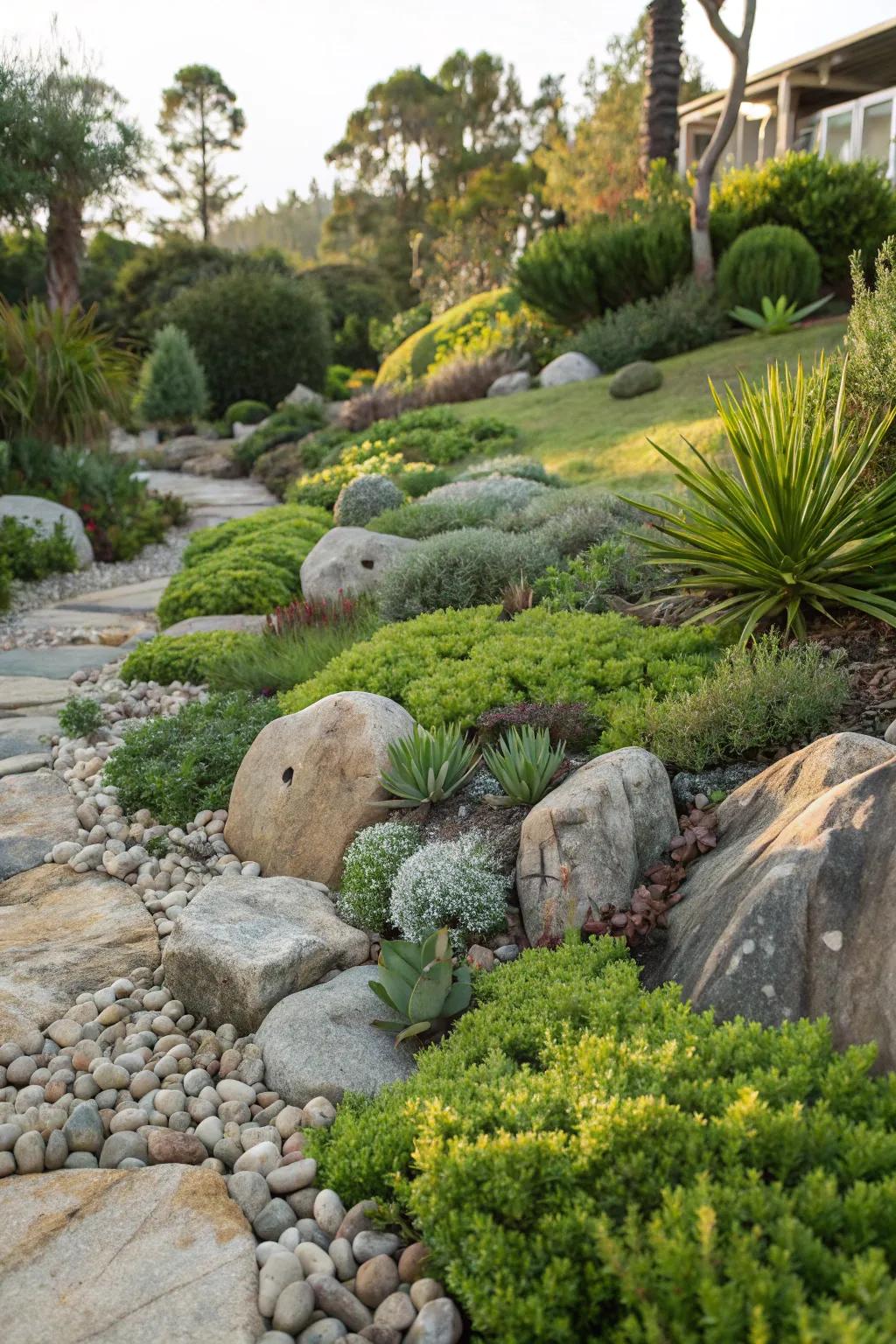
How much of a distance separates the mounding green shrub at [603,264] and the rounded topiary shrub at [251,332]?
11.7m

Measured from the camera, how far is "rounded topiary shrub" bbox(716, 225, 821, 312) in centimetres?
1404

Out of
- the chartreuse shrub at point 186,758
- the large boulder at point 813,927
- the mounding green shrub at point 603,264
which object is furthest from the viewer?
the mounding green shrub at point 603,264

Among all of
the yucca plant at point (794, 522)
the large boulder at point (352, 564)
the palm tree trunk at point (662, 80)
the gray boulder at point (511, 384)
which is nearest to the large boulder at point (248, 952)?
the yucca plant at point (794, 522)

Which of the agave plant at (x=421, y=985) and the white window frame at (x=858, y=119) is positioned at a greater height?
the white window frame at (x=858, y=119)

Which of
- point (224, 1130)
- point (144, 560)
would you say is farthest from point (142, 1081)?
point (144, 560)

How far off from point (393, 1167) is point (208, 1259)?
19.7 inches

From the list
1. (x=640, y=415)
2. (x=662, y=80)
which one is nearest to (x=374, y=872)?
(x=640, y=415)

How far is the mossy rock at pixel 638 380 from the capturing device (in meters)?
13.4

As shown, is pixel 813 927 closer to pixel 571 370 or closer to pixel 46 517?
pixel 46 517

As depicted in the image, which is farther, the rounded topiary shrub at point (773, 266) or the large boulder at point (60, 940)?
the rounded topiary shrub at point (773, 266)

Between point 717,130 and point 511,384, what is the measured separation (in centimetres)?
510

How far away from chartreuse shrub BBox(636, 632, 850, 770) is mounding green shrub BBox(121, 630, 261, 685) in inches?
145

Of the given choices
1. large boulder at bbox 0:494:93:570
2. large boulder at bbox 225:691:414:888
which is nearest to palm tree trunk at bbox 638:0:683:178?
large boulder at bbox 0:494:93:570

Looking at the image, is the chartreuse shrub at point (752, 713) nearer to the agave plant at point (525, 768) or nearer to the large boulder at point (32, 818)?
the agave plant at point (525, 768)
